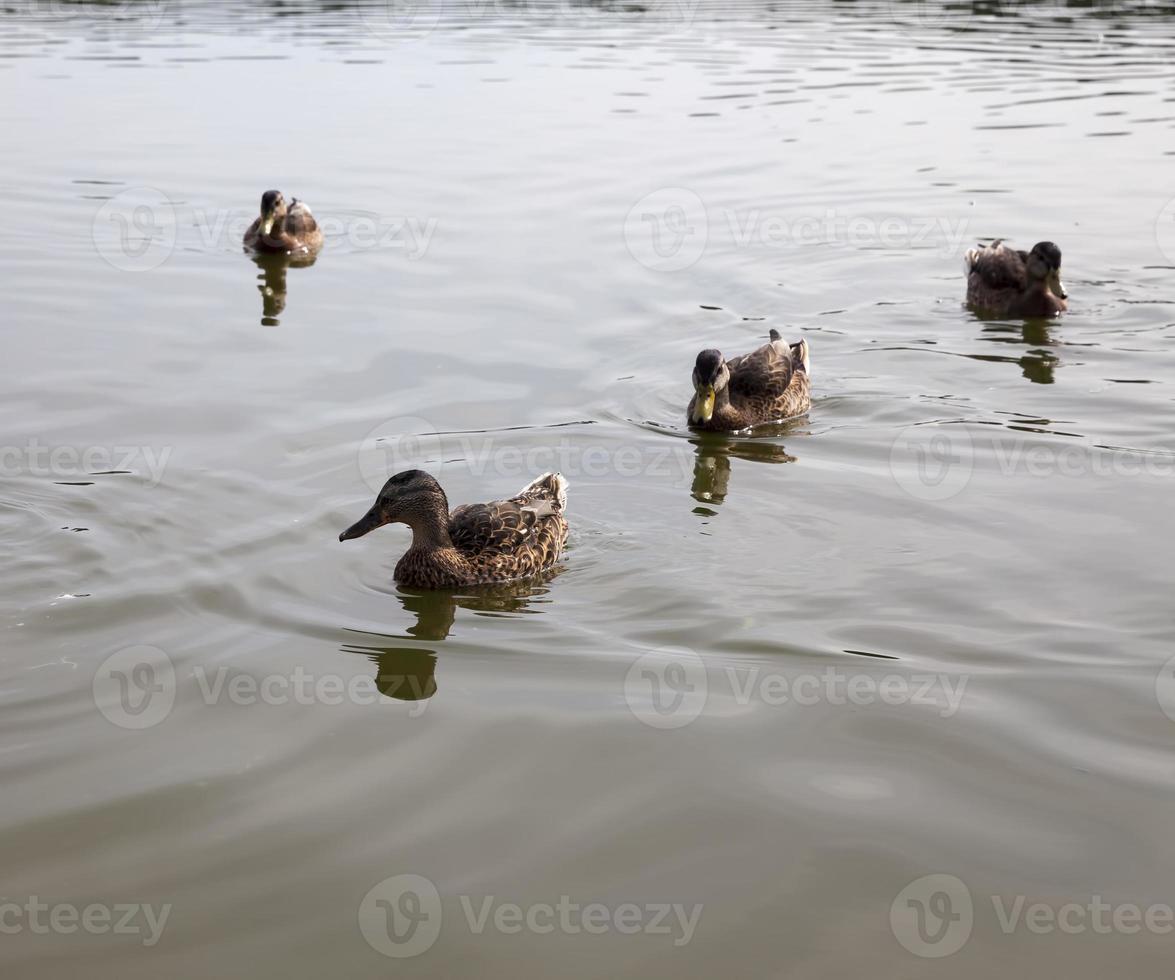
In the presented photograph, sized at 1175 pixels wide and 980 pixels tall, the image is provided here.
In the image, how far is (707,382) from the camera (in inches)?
439

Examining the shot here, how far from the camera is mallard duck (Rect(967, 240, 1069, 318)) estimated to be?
1363 centimetres

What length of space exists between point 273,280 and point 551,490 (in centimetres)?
745

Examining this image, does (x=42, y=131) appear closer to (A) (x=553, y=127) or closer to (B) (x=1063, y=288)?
(A) (x=553, y=127)

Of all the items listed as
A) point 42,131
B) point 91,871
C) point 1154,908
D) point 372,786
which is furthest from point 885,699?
point 42,131

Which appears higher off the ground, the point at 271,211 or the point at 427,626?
the point at 271,211

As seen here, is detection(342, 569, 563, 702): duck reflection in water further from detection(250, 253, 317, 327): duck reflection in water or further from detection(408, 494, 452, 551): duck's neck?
detection(250, 253, 317, 327): duck reflection in water

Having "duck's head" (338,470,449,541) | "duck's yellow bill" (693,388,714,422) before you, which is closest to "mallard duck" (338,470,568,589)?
"duck's head" (338,470,449,541)

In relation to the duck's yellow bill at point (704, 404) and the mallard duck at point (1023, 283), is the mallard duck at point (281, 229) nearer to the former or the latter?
the duck's yellow bill at point (704, 404)

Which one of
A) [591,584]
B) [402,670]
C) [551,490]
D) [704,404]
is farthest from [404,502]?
[704,404]

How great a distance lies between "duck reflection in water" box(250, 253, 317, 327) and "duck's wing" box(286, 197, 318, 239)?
0.88 feet

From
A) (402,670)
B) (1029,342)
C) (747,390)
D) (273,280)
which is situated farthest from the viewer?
(273,280)

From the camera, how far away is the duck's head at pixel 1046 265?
13547mm

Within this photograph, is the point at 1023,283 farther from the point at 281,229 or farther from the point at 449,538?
the point at 281,229

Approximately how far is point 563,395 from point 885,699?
527cm
